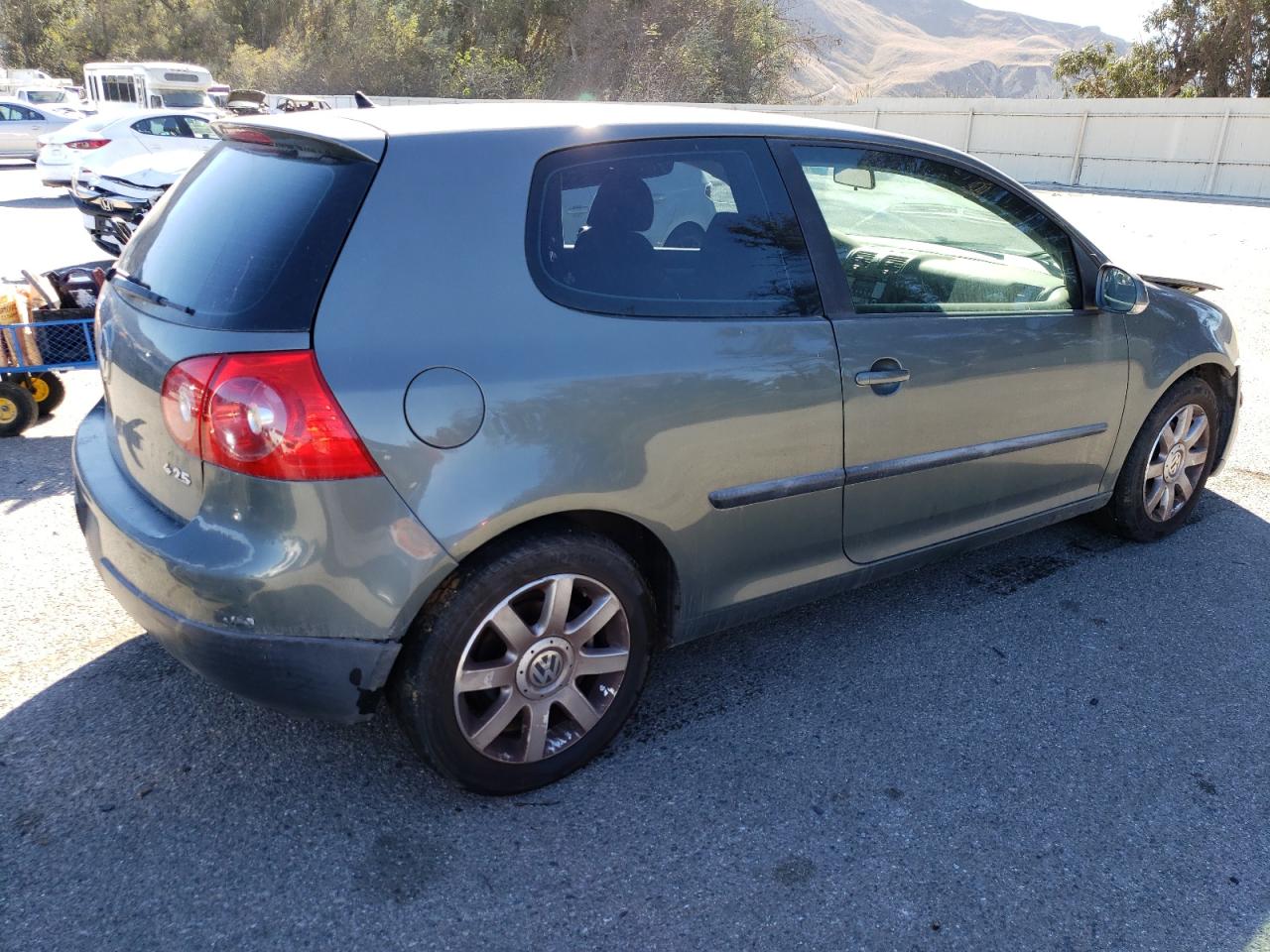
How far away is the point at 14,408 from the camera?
5242mm

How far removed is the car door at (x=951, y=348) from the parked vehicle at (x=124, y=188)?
8502 mm

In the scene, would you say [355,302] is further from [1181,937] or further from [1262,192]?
[1262,192]

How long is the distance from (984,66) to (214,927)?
14542 cm

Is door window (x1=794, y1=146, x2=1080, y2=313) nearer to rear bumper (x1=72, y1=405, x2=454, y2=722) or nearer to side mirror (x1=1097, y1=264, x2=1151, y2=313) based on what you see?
side mirror (x1=1097, y1=264, x2=1151, y2=313)

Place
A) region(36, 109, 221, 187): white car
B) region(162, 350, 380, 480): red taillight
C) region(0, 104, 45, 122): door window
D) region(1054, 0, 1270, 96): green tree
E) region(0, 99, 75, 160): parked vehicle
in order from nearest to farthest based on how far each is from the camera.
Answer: region(162, 350, 380, 480): red taillight, region(36, 109, 221, 187): white car, region(0, 104, 45, 122): door window, region(0, 99, 75, 160): parked vehicle, region(1054, 0, 1270, 96): green tree

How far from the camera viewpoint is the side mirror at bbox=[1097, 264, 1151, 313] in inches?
144

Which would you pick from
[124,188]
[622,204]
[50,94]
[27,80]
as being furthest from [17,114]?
[27,80]

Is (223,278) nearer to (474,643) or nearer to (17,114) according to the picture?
(474,643)

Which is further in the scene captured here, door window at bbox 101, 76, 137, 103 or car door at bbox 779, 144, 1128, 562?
door window at bbox 101, 76, 137, 103

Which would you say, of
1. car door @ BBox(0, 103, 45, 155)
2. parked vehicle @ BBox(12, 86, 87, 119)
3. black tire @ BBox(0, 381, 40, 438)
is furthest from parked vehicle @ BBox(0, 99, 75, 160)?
black tire @ BBox(0, 381, 40, 438)

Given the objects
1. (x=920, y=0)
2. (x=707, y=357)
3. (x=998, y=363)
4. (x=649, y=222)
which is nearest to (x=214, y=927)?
(x=707, y=357)

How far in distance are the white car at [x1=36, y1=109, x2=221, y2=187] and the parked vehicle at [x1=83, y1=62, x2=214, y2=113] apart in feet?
27.0

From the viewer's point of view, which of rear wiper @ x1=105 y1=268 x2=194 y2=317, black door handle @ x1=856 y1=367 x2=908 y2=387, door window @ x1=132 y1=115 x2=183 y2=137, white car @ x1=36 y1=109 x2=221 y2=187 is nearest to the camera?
rear wiper @ x1=105 y1=268 x2=194 y2=317

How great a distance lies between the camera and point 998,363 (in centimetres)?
331
